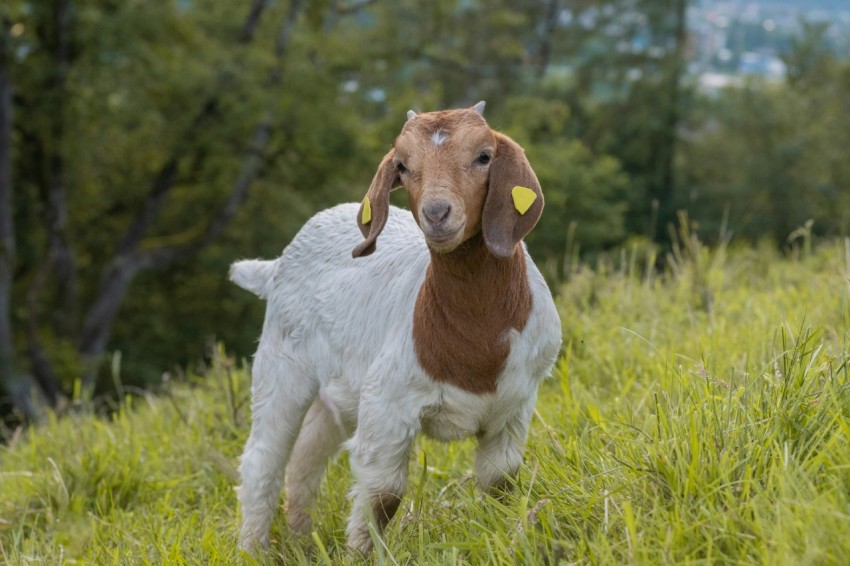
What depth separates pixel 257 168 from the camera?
58.5ft

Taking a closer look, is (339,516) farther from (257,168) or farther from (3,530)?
(257,168)

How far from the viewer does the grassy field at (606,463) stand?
7.68 ft

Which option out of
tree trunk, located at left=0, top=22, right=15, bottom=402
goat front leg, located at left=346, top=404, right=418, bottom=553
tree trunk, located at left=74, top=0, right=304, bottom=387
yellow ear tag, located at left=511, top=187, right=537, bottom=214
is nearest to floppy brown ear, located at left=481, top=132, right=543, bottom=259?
yellow ear tag, located at left=511, top=187, right=537, bottom=214

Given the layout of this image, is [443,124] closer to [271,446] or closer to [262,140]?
[271,446]

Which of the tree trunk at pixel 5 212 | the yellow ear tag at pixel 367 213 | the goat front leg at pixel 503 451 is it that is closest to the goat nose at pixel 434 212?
the yellow ear tag at pixel 367 213

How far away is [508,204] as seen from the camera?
2.76 meters

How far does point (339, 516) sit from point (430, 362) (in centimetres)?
106

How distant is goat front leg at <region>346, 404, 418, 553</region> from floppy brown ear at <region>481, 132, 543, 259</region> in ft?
2.14

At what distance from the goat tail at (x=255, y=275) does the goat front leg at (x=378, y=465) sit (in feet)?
3.85

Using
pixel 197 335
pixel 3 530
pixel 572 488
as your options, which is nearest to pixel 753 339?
pixel 572 488

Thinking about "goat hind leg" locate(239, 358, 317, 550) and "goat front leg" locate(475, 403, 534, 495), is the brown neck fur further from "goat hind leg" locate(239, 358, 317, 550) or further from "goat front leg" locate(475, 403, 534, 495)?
"goat hind leg" locate(239, 358, 317, 550)

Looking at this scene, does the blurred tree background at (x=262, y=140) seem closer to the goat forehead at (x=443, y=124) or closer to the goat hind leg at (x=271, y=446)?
the goat hind leg at (x=271, y=446)

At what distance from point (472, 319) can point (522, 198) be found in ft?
1.37

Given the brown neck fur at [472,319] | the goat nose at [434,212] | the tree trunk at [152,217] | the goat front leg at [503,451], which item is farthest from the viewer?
the tree trunk at [152,217]
